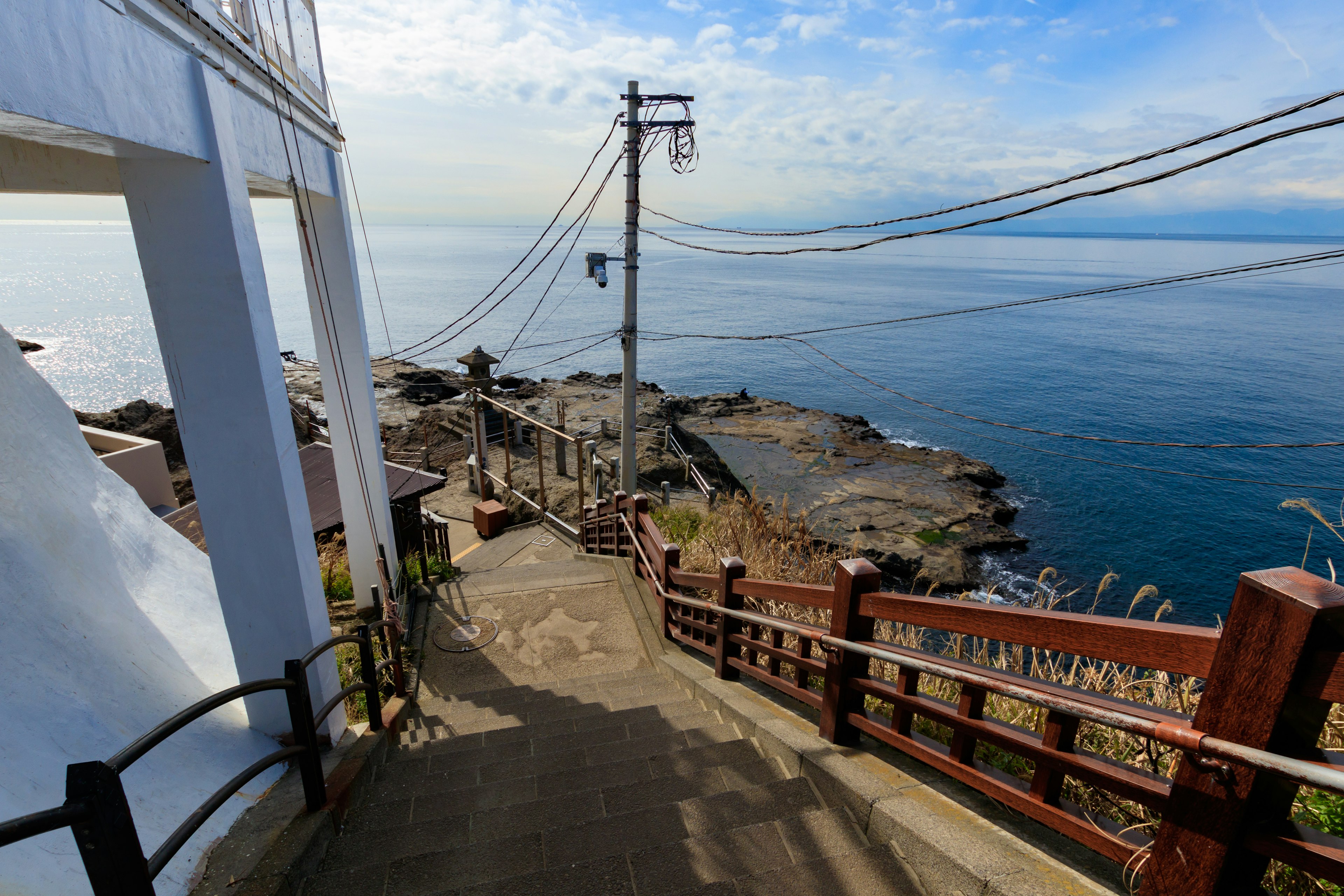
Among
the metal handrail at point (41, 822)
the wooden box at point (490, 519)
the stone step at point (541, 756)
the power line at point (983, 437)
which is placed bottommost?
the power line at point (983, 437)

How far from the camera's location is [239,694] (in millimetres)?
2502

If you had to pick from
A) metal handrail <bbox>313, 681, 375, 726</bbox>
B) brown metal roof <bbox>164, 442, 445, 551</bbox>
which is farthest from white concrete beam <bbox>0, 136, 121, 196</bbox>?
brown metal roof <bbox>164, 442, 445, 551</bbox>

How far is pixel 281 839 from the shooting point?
292cm

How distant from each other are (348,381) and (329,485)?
3.64 m

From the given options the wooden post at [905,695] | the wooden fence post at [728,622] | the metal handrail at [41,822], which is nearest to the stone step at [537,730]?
the wooden fence post at [728,622]

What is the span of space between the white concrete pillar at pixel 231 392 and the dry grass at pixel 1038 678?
337cm

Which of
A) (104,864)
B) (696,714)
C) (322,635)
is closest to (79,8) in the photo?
(104,864)

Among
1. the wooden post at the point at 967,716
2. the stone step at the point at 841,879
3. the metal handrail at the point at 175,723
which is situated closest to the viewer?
the metal handrail at the point at 175,723

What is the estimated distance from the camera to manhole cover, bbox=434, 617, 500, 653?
7.21 meters

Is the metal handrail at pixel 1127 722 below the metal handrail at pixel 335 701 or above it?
above

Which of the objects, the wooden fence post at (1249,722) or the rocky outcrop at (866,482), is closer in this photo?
the wooden fence post at (1249,722)

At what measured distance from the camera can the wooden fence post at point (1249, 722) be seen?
1526 mm

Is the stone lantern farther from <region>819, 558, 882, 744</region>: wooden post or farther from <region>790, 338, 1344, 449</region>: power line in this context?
<region>819, 558, 882, 744</region>: wooden post

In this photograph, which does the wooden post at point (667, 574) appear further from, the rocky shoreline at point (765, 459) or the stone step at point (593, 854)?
the rocky shoreline at point (765, 459)
